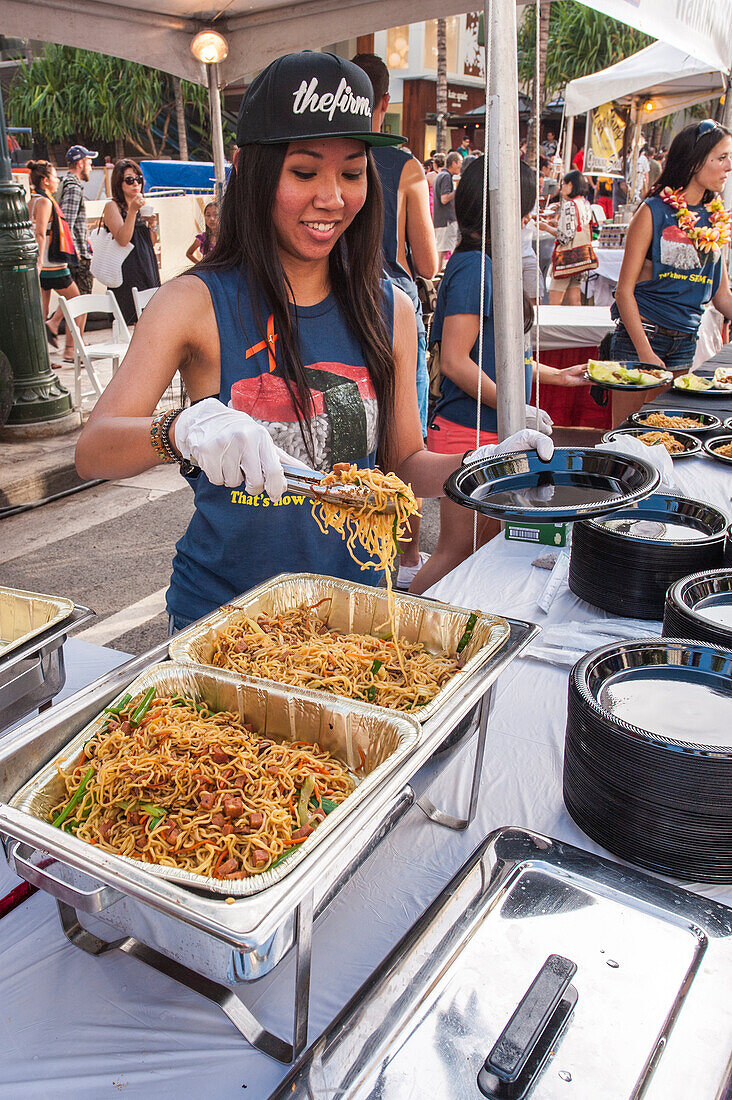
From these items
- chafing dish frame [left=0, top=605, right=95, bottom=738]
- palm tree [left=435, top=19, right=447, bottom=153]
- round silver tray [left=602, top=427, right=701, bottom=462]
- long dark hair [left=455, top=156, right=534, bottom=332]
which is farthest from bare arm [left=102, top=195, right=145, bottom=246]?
palm tree [left=435, top=19, right=447, bottom=153]

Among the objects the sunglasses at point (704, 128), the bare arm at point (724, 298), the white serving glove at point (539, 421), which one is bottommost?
the white serving glove at point (539, 421)

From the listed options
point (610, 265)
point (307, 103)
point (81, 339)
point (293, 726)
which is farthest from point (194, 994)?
point (610, 265)

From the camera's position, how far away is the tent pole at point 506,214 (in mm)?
2422

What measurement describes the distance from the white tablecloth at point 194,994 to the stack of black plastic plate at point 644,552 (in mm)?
597

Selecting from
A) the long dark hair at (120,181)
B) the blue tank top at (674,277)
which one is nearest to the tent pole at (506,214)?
the blue tank top at (674,277)

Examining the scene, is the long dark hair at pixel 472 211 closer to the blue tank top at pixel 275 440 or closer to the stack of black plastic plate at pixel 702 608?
the blue tank top at pixel 275 440

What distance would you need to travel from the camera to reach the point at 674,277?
4672mm

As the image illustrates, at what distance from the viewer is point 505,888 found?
3.91 ft

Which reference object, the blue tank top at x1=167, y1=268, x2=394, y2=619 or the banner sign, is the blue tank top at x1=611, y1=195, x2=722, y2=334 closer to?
the blue tank top at x1=167, y1=268, x2=394, y2=619

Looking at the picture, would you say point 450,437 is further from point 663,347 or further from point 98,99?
point 98,99

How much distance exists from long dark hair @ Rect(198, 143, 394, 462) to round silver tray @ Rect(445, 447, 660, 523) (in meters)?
0.39

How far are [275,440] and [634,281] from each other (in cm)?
353

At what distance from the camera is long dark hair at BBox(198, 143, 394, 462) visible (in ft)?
6.09

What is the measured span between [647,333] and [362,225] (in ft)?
10.8
